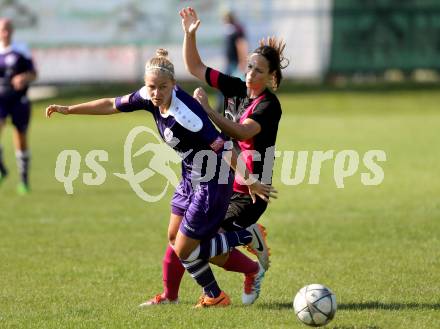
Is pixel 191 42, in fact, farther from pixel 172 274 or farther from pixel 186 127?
pixel 172 274

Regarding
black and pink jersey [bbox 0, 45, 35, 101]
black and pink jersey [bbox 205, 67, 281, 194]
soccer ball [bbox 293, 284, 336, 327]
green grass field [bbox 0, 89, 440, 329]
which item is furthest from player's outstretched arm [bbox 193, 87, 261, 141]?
black and pink jersey [bbox 0, 45, 35, 101]

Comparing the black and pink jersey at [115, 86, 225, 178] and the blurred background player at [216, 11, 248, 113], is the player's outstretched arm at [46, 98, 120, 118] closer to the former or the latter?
the black and pink jersey at [115, 86, 225, 178]

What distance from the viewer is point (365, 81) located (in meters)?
32.8

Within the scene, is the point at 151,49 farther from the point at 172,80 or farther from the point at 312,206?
the point at 172,80

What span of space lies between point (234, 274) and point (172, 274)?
1.46 m

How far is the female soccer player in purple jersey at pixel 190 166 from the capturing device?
278 inches

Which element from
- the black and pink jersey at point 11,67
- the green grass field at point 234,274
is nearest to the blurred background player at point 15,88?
the black and pink jersey at point 11,67

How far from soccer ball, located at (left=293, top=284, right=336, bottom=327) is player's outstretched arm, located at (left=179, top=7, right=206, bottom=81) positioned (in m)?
2.26

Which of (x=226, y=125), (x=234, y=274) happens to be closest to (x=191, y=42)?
(x=226, y=125)

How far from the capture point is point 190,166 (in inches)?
290

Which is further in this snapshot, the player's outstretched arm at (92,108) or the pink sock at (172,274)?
the pink sock at (172,274)

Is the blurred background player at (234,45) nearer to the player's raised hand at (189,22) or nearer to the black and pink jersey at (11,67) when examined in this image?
the black and pink jersey at (11,67)

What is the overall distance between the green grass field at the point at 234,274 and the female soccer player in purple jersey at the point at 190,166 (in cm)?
44

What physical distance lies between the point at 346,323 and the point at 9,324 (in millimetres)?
2443
